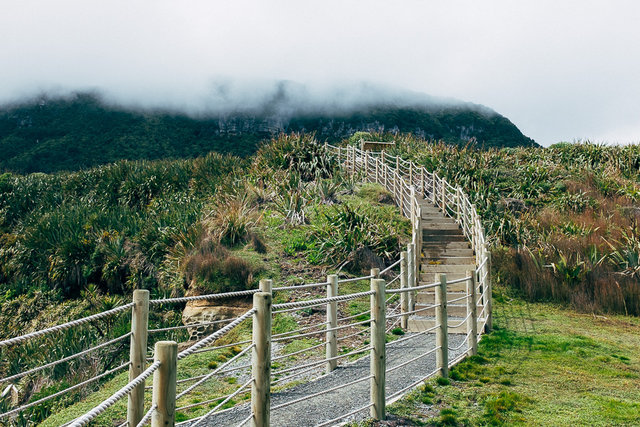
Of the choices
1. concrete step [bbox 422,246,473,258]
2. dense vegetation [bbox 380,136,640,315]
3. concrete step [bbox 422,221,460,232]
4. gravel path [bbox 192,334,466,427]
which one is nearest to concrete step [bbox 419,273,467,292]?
concrete step [bbox 422,246,473,258]

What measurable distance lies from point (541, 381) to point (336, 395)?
2733mm

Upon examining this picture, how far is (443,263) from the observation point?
13016 mm

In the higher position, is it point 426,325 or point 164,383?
point 164,383

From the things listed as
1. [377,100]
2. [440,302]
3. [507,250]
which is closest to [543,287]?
[507,250]

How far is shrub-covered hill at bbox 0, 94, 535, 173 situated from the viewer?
46.7 meters

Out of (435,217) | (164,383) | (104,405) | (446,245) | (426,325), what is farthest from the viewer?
(435,217)

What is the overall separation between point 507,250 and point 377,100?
67047 mm

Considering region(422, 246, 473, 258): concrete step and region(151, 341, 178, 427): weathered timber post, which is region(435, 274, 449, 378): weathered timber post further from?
region(422, 246, 473, 258): concrete step

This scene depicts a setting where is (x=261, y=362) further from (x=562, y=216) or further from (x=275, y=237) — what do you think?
(x=562, y=216)

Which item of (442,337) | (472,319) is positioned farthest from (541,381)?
(442,337)

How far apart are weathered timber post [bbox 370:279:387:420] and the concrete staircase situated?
4633 millimetres

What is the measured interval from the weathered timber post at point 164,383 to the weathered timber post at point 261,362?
1.16 meters

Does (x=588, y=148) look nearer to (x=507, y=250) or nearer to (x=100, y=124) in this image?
(x=507, y=250)

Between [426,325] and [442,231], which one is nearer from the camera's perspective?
[426,325]
